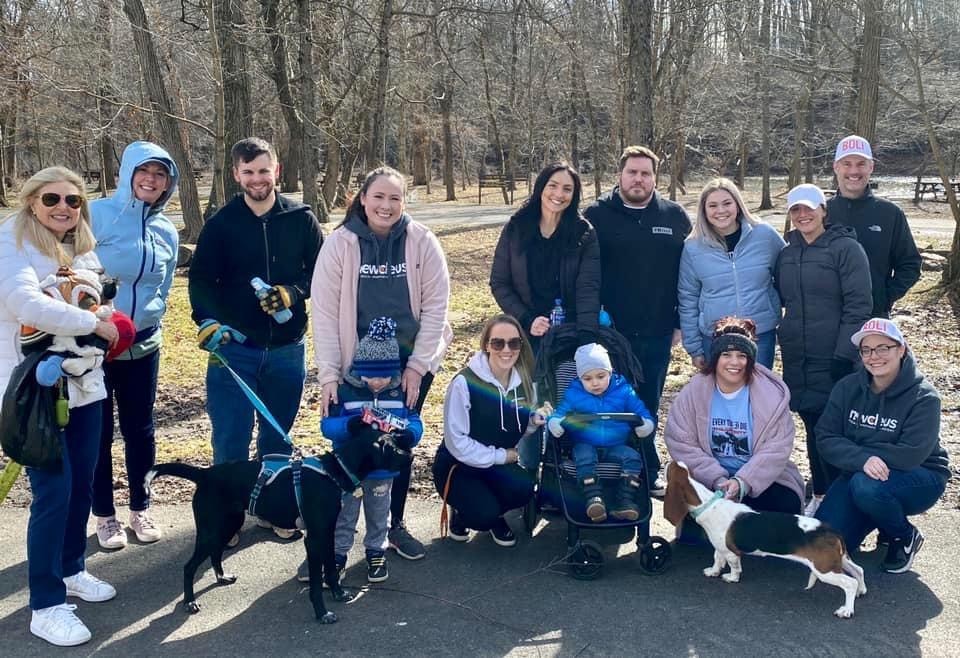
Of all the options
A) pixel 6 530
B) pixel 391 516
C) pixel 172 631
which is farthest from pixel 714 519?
pixel 6 530

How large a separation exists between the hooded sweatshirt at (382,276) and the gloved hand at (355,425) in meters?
0.48

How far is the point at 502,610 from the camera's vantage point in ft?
12.6

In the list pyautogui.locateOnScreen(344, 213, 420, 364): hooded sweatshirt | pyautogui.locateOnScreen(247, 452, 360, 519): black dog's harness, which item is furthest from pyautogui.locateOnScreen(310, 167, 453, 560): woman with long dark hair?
pyautogui.locateOnScreen(247, 452, 360, 519): black dog's harness

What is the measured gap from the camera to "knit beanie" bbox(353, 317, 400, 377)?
4.12 metres

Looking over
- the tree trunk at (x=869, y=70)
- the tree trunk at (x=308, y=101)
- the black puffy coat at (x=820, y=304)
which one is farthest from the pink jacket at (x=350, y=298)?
the tree trunk at (x=308, y=101)

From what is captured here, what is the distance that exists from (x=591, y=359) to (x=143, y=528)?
2.59 m

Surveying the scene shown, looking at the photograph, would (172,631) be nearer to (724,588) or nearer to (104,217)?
(104,217)

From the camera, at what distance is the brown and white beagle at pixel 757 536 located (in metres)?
3.77

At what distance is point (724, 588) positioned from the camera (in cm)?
402

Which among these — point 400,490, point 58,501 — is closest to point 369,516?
point 400,490

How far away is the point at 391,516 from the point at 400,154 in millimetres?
34026

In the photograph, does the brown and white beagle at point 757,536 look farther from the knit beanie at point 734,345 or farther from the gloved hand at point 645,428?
the knit beanie at point 734,345

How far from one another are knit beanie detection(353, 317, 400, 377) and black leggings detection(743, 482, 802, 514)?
197 centimetres

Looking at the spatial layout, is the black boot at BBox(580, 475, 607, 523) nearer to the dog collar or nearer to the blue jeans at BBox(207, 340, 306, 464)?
the dog collar
